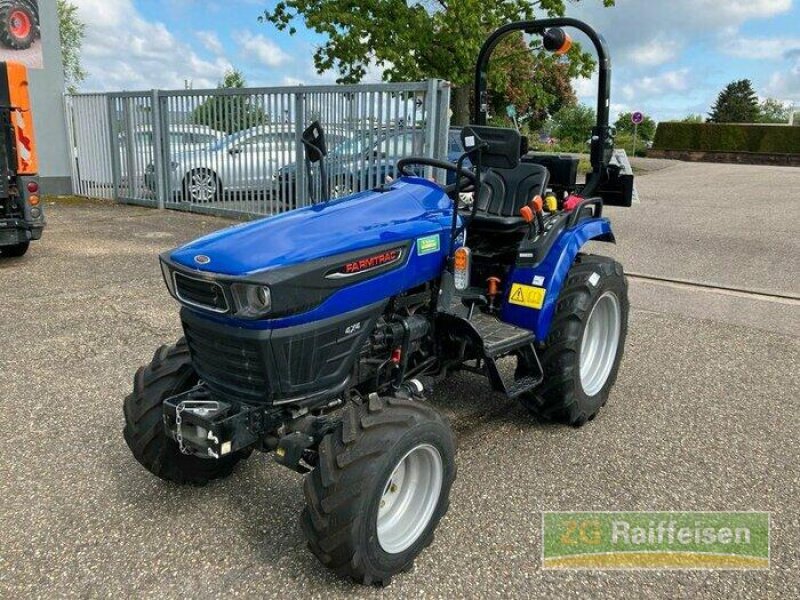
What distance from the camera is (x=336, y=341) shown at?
246cm

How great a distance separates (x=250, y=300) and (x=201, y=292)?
9.1 inches

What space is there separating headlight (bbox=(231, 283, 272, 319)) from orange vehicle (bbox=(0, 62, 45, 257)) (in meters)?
5.91

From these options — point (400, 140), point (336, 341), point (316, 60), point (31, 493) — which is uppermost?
point (316, 60)

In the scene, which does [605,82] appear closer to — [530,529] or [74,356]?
[530,529]

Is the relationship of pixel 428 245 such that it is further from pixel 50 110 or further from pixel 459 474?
pixel 50 110

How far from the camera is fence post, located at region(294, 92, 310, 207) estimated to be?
377 inches

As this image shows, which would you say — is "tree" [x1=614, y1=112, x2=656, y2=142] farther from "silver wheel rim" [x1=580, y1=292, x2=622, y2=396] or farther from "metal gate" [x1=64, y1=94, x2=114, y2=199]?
"silver wheel rim" [x1=580, y1=292, x2=622, y2=396]

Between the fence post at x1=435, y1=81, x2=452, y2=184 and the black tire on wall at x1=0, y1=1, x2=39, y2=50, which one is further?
the black tire on wall at x1=0, y1=1, x2=39, y2=50

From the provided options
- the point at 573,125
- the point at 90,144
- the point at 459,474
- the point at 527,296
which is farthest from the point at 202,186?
the point at 573,125

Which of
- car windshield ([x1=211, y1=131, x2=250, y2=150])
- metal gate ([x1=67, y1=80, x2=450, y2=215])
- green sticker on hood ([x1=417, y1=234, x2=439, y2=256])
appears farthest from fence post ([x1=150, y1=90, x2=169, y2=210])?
green sticker on hood ([x1=417, y1=234, x2=439, y2=256])

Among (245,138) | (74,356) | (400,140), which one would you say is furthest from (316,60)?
(74,356)

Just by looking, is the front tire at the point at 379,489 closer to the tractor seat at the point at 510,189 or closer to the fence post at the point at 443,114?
the tractor seat at the point at 510,189

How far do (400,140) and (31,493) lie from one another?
6350 mm

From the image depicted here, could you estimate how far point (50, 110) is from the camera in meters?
12.3
